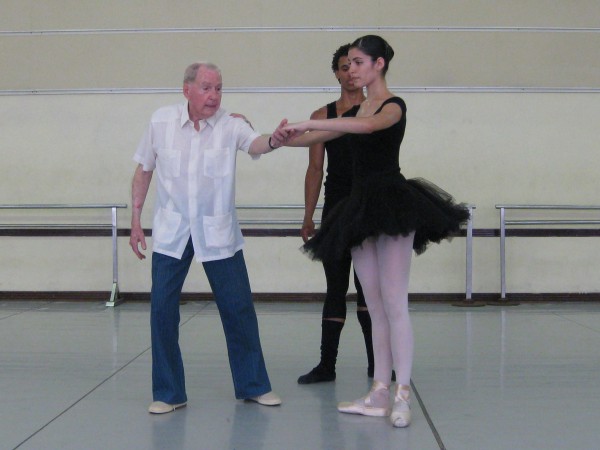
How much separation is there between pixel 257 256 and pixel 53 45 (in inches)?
97.8

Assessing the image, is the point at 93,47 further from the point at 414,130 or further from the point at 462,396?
→ the point at 462,396

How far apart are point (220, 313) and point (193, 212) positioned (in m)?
0.41

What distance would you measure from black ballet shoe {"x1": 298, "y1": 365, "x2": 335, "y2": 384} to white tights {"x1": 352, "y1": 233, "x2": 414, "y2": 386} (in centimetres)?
71

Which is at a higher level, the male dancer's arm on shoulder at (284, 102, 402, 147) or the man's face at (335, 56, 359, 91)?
the man's face at (335, 56, 359, 91)

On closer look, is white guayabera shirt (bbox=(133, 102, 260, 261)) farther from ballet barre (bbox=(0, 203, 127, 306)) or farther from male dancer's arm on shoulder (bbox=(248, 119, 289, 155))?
ballet barre (bbox=(0, 203, 127, 306))

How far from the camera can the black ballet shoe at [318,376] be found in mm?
3715

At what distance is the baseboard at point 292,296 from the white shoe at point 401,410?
3.84 metres

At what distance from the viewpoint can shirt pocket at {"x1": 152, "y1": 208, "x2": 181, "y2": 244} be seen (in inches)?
123

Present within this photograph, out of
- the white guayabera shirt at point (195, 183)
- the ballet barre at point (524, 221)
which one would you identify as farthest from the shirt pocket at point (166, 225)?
the ballet barre at point (524, 221)

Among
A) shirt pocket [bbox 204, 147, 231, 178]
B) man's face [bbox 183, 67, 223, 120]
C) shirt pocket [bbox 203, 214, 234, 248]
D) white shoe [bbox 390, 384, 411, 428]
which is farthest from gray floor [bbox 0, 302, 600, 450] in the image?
man's face [bbox 183, 67, 223, 120]

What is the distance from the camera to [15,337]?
5.06 metres

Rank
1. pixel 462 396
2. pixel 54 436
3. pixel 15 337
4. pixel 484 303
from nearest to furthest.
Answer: pixel 54 436 → pixel 462 396 → pixel 15 337 → pixel 484 303

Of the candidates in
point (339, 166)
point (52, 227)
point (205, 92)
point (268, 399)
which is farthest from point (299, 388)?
point (52, 227)

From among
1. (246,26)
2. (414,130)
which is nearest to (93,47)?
(246,26)
